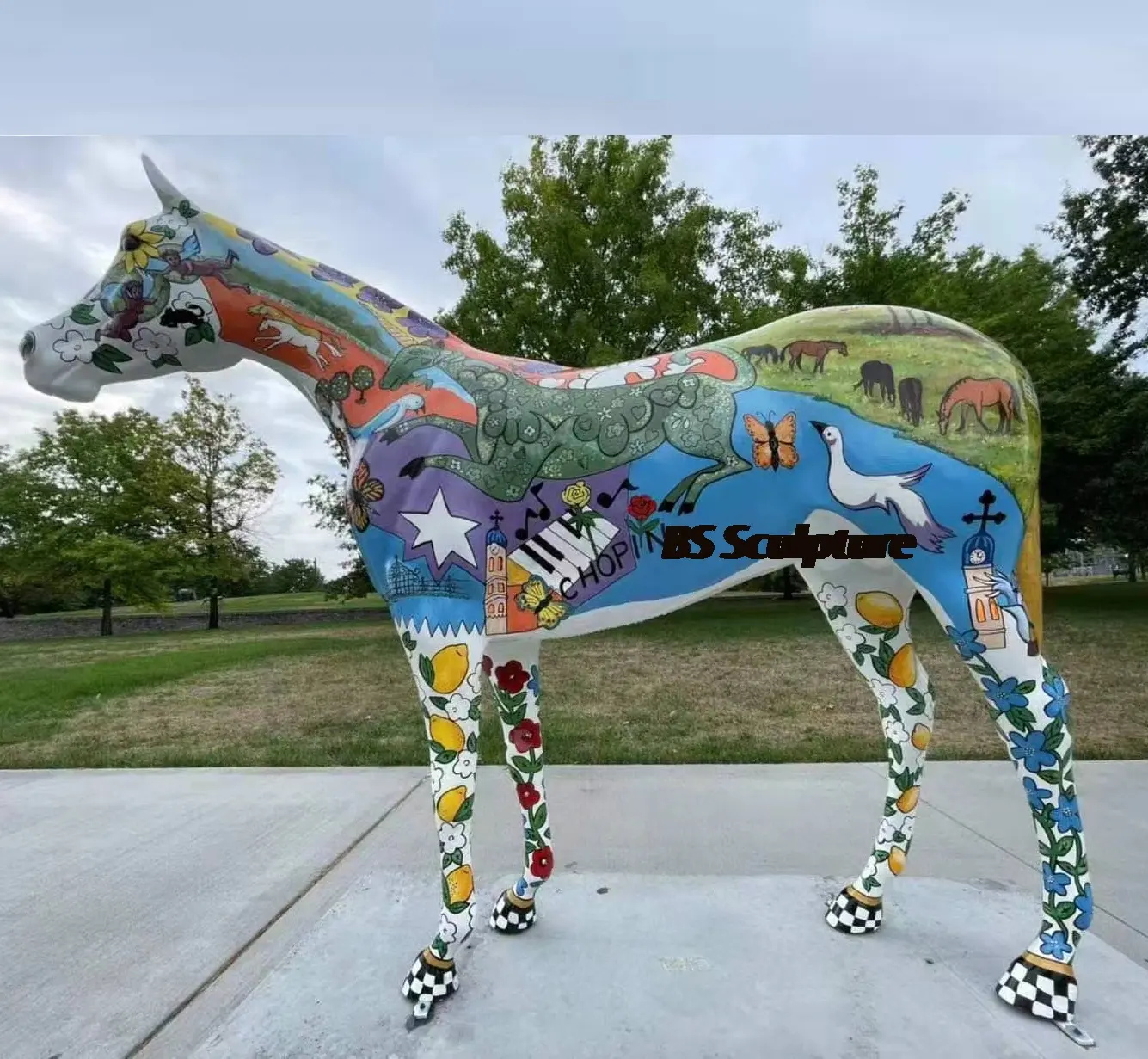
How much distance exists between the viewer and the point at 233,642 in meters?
15.9

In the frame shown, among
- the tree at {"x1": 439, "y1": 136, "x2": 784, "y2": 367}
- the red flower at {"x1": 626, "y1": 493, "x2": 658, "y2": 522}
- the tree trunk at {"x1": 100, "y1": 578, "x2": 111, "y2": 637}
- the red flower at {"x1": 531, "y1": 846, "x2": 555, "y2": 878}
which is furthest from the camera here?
the tree trunk at {"x1": 100, "y1": 578, "x2": 111, "y2": 637}

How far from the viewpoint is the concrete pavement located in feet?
6.72

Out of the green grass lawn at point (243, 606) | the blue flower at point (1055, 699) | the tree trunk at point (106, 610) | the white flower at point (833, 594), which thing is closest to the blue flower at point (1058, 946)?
the blue flower at point (1055, 699)

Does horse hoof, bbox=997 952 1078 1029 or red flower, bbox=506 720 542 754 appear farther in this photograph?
red flower, bbox=506 720 542 754

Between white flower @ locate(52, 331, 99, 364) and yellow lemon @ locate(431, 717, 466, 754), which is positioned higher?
white flower @ locate(52, 331, 99, 364)

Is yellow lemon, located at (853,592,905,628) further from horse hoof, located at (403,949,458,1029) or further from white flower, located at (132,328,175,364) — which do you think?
white flower, located at (132,328,175,364)

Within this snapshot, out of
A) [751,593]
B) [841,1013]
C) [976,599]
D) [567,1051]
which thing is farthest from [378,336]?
[751,593]

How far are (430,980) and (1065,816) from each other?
1.90 meters

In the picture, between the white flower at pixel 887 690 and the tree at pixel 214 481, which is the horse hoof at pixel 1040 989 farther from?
the tree at pixel 214 481

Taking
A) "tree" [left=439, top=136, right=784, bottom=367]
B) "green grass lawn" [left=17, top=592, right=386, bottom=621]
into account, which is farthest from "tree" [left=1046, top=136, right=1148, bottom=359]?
"green grass lawn" [left=17, top=592, right=386, bottom=621]

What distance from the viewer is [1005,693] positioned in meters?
2.05

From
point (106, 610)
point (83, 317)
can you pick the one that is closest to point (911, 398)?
point (83, 317)

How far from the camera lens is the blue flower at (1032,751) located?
79.4 inches

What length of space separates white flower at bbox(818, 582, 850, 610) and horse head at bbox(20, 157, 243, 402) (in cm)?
216
